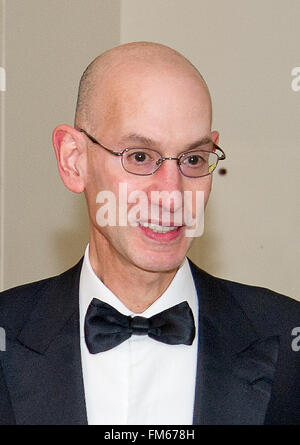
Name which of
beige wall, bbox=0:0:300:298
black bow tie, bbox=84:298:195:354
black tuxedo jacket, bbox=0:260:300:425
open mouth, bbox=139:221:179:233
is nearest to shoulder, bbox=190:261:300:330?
black tuxedo jacket, bbox=0:260:300:425

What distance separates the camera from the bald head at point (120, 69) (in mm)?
1856

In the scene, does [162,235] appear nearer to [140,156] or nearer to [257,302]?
[140,156]

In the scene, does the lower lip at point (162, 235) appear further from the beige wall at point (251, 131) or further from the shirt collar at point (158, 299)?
the beige wall at point (251, 131)

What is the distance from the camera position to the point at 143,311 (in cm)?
194

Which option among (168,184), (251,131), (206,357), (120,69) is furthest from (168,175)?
(251,131)

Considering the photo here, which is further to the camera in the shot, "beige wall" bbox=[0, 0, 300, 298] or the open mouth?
"beige wall" bbox=[0, 0, 300, 298]

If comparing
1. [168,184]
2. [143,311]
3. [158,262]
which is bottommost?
[143,311]

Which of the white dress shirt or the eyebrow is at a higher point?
the eyebrow

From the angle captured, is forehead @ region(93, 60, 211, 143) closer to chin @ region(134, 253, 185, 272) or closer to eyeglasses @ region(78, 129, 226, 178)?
eyeglasses @ region(78, 129, 226, 178)

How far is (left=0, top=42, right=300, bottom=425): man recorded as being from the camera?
1.80 meters

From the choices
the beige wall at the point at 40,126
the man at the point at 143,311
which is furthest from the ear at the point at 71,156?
the beige wall at the point at 40,126

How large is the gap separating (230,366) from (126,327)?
212 millimetres
